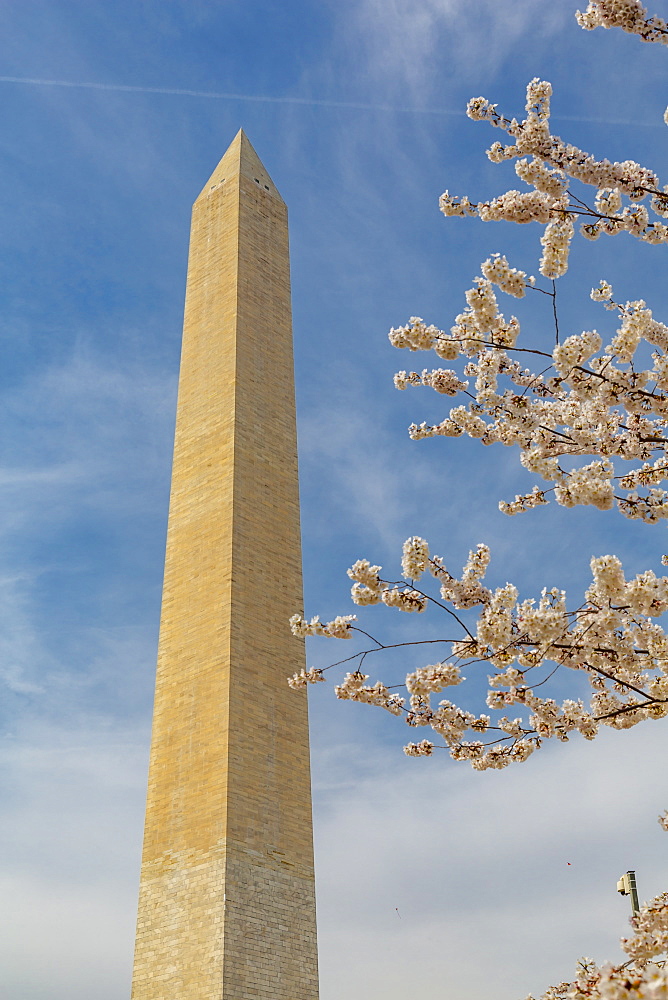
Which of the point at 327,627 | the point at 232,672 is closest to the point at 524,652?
the point at 327,627

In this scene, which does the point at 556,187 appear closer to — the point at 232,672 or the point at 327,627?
the point at 327,627

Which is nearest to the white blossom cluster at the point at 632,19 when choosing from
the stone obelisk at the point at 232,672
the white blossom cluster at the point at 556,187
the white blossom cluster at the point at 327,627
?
the white blossom cluster at the point at 556,187

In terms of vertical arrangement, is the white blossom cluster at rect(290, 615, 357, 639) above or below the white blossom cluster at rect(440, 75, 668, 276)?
below

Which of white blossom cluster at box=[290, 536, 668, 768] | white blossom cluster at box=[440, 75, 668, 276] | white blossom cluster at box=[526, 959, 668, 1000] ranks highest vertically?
white blossom cluster at box=[440, 75, 668, 276]

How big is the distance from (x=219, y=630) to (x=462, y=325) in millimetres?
9841

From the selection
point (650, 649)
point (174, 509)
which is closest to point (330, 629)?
point (650, 649)

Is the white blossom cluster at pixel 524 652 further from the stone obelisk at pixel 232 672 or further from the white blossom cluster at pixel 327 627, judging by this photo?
the stone obelisk at pixel 232 672

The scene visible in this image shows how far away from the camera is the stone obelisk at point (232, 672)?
15141 mm

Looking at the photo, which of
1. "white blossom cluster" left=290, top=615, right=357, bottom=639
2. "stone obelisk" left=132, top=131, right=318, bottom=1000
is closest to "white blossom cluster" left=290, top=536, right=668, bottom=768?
"white blossom cluster" left=290, top=615, right=357, bottom=639

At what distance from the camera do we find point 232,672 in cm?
1644

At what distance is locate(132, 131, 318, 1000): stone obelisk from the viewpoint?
1514cm

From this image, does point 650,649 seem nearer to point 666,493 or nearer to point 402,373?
point 666,493

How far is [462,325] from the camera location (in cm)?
830

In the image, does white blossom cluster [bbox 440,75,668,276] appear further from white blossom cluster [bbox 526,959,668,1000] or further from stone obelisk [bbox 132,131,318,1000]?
stone obelisk [bbox 132,131,318,1000]
